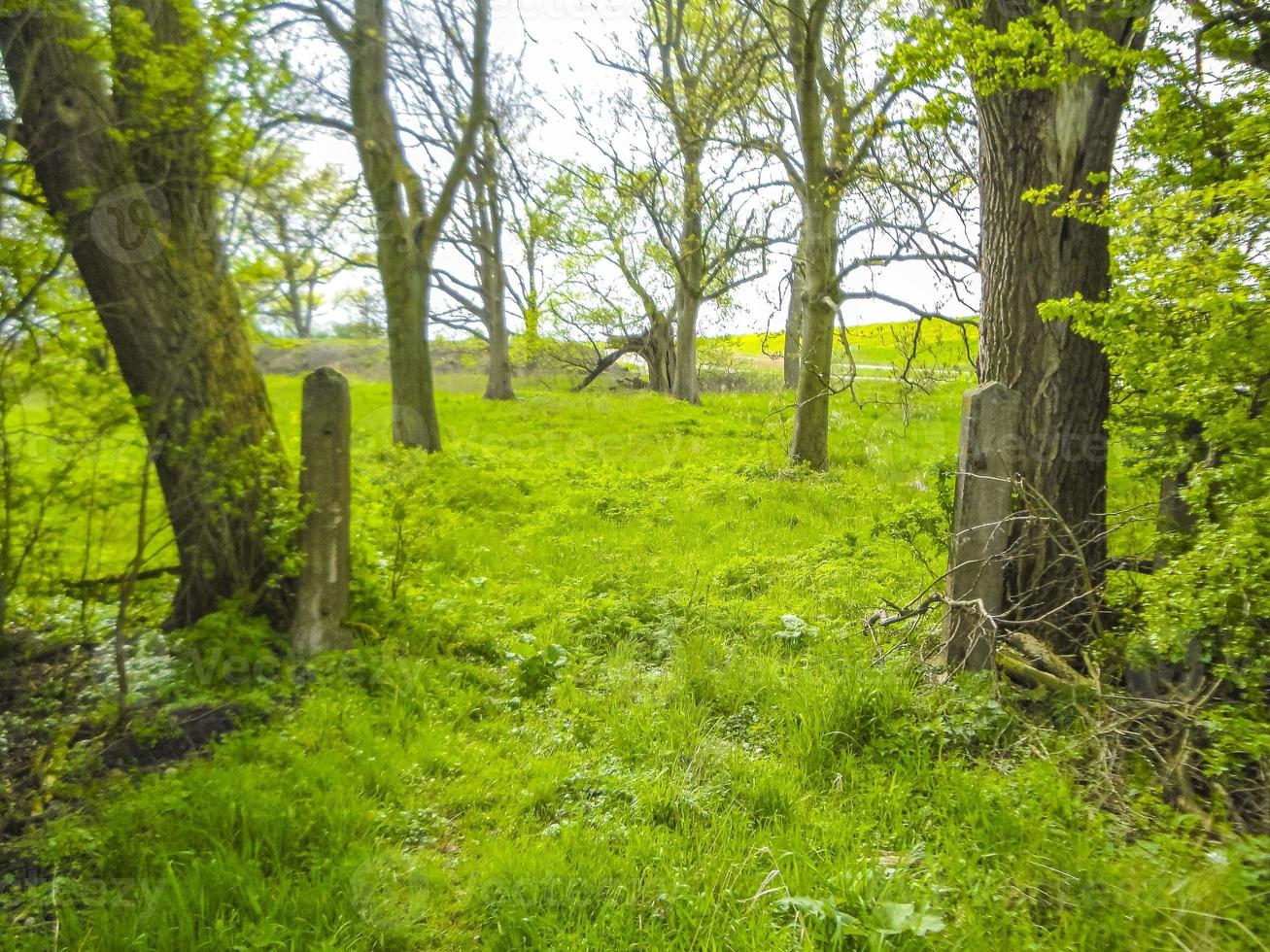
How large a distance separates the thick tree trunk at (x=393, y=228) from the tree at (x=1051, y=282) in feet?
26.2

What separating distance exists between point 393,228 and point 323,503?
711 centimetres

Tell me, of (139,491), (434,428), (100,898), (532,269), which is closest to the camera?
(100,898)

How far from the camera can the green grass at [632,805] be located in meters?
2.28

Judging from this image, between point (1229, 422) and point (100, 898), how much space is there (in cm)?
430

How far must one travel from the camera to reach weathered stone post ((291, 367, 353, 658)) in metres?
4.19

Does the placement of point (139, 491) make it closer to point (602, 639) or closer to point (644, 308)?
point (602, 639)

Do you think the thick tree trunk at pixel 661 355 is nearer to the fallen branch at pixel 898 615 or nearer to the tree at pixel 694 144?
the tree at pixel 694 144

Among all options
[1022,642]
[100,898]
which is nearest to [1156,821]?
[1022,642]

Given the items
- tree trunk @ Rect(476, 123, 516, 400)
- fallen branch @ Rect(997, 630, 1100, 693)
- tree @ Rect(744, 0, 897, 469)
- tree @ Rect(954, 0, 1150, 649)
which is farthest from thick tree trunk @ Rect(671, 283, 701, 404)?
fallen branch @ Rect(997, 630, 1100, 693)

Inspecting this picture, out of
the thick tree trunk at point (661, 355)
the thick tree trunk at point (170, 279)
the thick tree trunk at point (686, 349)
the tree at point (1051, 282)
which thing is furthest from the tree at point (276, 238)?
the thick tree trunk at point (661, 355)

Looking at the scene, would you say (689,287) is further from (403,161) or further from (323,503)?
(323,503)

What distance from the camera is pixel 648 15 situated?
13.2 meters

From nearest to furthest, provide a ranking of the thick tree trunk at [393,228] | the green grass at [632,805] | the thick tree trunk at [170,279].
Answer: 1. the green grass at [632,805]
2. the thick tree trunk at [170,279]
3. the thick tree trunk at [393,228]

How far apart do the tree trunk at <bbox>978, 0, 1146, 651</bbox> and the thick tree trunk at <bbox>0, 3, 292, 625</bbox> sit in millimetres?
4306
